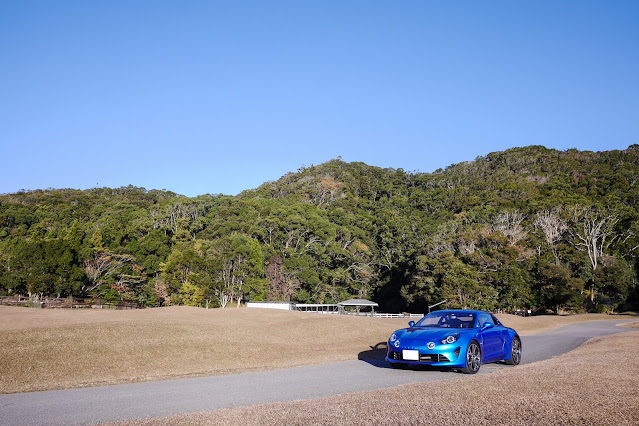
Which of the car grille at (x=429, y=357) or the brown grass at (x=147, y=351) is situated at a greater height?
the car grille at (x=429, y=357)

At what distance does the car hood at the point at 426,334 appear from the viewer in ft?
32.5

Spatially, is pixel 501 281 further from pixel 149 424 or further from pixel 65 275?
pixel 149 424

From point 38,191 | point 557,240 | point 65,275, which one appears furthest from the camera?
point 38,191

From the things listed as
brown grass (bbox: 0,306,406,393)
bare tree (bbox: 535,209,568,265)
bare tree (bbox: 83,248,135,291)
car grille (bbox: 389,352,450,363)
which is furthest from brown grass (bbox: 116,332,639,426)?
bare tree (bbox: 535,209,568,265)

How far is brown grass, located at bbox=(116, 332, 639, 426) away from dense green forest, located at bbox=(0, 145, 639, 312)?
48.0m

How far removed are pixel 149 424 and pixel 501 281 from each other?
5638cm

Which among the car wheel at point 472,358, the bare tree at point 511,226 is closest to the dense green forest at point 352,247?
the bare tree at point 511,226

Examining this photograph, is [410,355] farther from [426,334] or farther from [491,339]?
[491,339]

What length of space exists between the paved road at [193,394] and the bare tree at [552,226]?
60.8 m

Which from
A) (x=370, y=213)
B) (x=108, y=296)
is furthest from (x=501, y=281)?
(x=108, y=296)

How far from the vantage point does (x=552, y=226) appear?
68.3 metres

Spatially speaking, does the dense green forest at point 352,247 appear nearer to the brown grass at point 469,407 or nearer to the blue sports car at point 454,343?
the blue sports car at point 454,343

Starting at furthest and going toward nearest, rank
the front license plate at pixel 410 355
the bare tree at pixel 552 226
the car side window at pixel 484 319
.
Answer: the bare tree at pixel 552 226 → the car side window at pixel 484 319 → the front license plate at pixel 410 355

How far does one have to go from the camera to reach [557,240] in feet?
227
